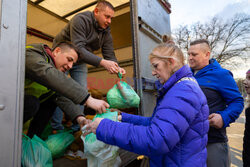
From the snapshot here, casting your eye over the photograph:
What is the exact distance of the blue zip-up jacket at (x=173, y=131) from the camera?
0.81 m

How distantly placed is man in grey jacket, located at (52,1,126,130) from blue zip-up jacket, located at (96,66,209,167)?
105cm

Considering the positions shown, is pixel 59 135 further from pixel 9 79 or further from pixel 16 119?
pixel 9 79

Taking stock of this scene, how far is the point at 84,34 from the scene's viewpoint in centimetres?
200

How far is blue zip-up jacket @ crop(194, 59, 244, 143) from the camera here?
1438mm

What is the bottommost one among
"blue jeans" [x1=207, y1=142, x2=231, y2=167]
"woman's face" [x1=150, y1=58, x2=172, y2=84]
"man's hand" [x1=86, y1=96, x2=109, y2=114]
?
"blue jeans" [x1=207, y1=142, x2=231, y2=167]

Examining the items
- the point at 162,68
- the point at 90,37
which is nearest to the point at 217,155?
the point at 162,68

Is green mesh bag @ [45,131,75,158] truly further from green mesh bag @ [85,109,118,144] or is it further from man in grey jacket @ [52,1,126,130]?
A: green mesh bag @ [85,109,118,144]

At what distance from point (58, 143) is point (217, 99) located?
1.64 metres

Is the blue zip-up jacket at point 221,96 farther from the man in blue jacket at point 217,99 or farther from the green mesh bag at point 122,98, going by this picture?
the green mesh bag at point 122,98

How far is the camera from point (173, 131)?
80 cm

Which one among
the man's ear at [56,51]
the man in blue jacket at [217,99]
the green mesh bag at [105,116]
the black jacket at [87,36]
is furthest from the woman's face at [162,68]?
the man's ear at [56,51]

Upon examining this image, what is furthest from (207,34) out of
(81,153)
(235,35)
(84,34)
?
(81,153)

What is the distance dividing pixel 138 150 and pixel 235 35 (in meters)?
12.7

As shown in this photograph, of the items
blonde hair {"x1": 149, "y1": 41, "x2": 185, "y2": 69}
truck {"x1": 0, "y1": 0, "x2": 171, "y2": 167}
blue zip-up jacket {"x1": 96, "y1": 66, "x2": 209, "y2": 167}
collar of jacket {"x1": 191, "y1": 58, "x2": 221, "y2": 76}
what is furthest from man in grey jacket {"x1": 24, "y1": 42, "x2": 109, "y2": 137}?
collar of jacket {"x1": 191, "y1": 58, "x2": 221, "y2": 76}
